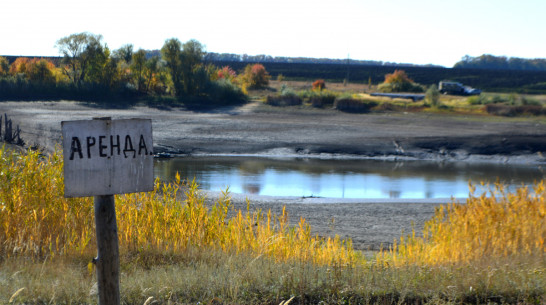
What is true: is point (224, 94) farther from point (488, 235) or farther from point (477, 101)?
point (488, 235)

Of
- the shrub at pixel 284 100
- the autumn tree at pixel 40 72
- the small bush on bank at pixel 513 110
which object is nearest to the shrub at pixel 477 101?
the small bush on bank at pixel 513 110

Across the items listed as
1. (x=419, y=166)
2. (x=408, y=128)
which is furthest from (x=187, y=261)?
(x=408, y=128)

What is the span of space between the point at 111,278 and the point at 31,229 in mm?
3375

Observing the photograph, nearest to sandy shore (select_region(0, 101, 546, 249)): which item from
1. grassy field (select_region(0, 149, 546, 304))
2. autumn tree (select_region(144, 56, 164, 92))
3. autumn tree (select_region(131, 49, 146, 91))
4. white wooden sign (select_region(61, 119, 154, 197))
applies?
autumn tree (select_region(131, 49, 146, 91))

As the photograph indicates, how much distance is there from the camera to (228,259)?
6.41 m

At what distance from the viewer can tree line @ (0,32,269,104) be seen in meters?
39.9

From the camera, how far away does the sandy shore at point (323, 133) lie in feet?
89.1

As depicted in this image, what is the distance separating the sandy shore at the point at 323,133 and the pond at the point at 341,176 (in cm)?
129

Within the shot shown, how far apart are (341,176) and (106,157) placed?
18085 mm

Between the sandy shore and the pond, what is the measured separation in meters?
1.29

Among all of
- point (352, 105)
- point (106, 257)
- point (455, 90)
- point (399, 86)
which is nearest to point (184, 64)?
point (352, 105)

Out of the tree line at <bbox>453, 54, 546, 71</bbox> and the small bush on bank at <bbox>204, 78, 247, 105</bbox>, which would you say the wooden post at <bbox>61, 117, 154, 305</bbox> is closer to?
the small bush on bank at <bbox>204, 78, 247, 105</bbox>

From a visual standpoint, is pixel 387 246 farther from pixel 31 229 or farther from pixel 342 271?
pixel 31 229

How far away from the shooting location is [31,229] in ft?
24.1
